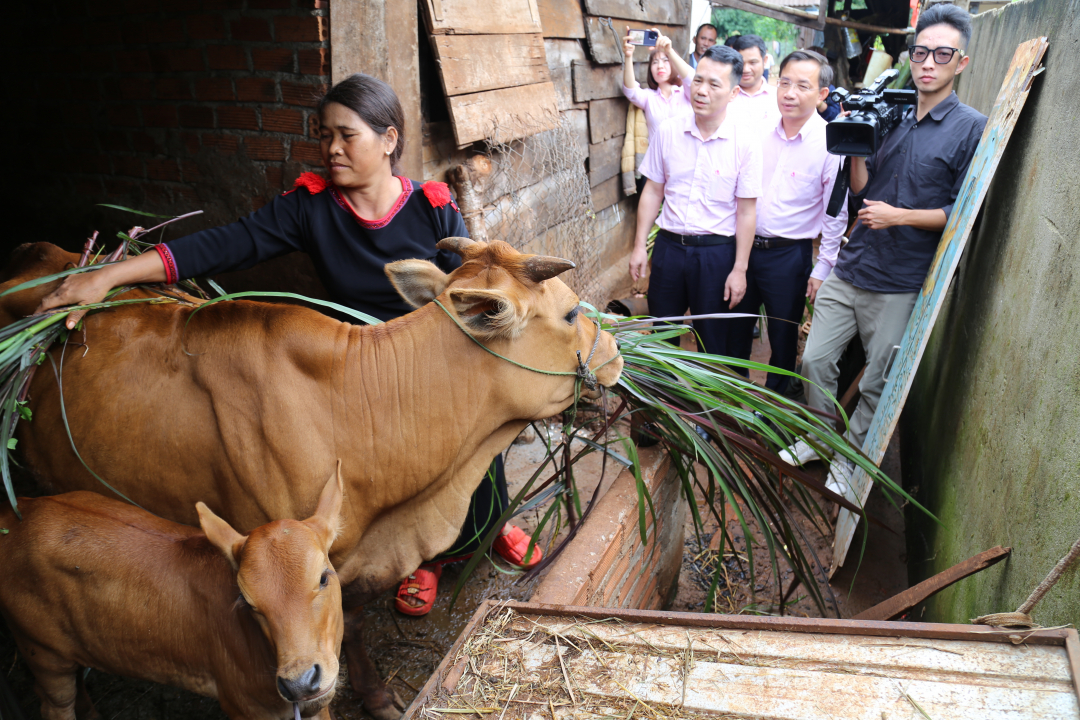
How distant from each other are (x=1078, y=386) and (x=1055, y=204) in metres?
0.88

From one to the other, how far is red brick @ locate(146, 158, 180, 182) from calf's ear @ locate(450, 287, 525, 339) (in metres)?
2.44

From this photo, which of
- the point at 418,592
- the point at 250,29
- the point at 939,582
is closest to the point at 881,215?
the point at 939,582

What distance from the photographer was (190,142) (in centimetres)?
361

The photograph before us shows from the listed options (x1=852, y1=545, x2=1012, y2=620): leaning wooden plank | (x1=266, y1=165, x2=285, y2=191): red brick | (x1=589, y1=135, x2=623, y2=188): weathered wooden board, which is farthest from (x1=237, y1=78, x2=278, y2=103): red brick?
(x1=589, y1=135, x2=623, y2=188): weathered wooden board

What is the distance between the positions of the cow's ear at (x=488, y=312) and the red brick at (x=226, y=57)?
6.88 feet

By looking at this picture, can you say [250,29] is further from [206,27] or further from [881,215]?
[881,215]

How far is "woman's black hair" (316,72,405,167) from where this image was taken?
249cm

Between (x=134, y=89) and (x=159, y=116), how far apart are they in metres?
0.22

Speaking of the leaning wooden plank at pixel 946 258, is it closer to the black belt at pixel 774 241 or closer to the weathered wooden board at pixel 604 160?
the black belt at pixel 774 241

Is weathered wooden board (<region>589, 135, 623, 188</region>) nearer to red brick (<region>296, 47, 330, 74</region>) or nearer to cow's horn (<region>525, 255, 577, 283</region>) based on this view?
red brick (<region>296, 47, 330, 74</region>)

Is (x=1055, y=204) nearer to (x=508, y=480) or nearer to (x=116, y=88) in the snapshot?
(x=508, y=480)

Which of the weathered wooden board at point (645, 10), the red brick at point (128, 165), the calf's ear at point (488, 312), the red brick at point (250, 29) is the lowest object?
the calf's ear at point (488, 312)

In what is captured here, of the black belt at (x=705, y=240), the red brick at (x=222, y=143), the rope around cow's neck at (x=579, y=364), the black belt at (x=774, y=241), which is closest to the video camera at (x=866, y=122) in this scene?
the black belt at (x=774, y=241)

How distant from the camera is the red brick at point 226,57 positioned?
3342mm
